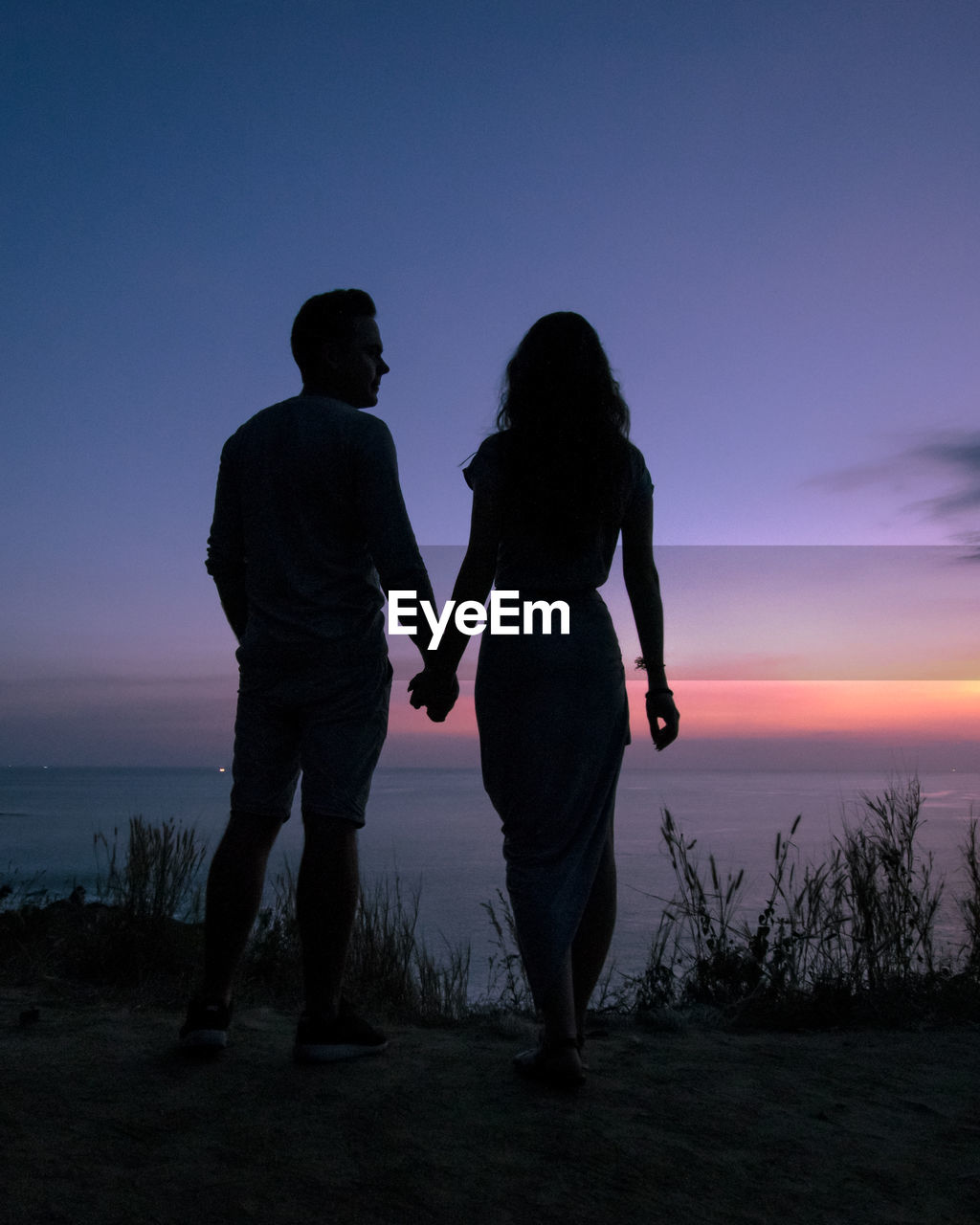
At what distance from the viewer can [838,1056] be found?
2.78 meters

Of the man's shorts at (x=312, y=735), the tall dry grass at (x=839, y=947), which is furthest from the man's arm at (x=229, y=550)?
the tall dry grass at (x=839, y=947)

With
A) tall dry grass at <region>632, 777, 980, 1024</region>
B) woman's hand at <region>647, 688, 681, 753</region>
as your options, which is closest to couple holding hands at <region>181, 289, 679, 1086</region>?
woman's hand at <region>647, 688, 681, 753</region>

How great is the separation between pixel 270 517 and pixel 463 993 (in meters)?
2.44

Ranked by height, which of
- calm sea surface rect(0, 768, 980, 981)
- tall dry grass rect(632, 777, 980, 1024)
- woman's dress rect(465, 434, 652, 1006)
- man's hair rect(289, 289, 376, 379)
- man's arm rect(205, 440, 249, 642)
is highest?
man's hair rect(289, 289, 376, 379)

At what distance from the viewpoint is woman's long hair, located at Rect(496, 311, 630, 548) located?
255 cm

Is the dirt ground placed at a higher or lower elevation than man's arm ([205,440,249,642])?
lower

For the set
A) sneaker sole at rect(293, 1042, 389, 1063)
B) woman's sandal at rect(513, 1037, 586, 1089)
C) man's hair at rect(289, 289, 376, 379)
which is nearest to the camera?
woman's sandal at rect(513, 1037, 586, 1089)

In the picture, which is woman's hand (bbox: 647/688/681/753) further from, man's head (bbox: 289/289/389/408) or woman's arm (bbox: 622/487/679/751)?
man's head (bbox: 289/289/389/408)

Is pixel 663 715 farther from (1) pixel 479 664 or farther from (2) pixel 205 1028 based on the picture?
(2) pixel 205 1028

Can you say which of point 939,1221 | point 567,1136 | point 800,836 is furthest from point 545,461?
point 800,836

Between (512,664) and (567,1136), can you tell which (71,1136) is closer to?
(567,1136)

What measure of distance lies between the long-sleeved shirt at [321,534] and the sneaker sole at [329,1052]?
41.3 inches

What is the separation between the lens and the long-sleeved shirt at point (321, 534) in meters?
2.56

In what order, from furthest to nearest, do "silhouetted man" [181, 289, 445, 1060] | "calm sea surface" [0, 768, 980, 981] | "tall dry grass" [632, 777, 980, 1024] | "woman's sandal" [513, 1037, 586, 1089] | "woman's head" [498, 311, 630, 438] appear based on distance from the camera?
"calm sea surface" [0, 768, 980, 981], "tall dry grass" [632, 777, 980, 1024], "woman's head" [498, 311, 630, 438], "silhouetted man" [181, 289, 445, 1060], "woman's sandal" [513, 1037, 586, 1089]
